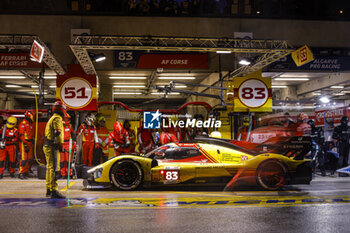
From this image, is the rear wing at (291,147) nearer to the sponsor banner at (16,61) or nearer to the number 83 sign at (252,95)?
the number 83 sign at (252,95)

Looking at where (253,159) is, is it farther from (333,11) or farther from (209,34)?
(333,11)

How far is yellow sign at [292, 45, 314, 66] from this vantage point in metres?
12.4

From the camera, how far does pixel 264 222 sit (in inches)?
191

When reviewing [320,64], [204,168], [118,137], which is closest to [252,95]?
[320,64]

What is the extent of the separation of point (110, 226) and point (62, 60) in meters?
13.5

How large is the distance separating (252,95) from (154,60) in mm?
5106

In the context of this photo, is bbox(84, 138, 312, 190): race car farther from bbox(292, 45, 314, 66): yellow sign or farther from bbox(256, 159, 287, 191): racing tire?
bbox(292, 45, 314, 66): yellow sign

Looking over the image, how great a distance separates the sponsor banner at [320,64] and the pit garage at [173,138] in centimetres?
5

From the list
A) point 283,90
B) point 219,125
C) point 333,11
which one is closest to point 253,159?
point 219,125

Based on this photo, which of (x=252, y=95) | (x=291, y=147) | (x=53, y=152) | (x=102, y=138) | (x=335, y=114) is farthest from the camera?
(x=252, y=95)

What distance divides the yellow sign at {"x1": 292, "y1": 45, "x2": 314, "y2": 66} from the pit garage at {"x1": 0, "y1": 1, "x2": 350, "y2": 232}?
7cm

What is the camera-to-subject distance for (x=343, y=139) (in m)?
11.8

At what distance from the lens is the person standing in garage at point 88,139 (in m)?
12.2

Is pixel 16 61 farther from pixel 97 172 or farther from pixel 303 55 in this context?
pixel 303 55
